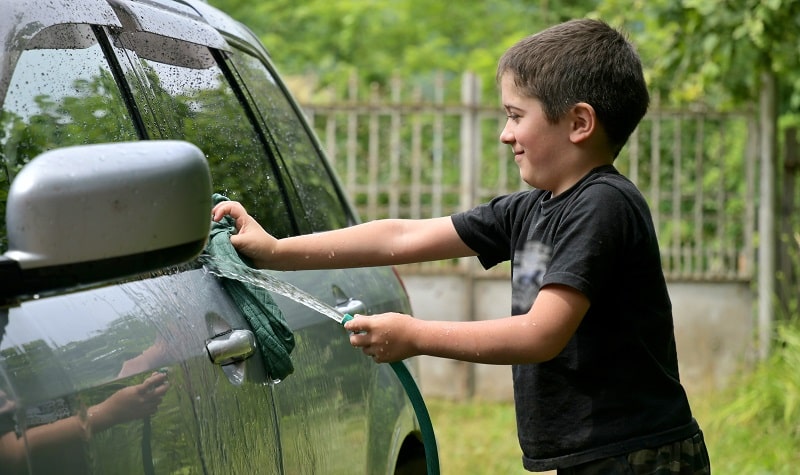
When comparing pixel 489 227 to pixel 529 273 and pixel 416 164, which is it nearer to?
pixel 529 273

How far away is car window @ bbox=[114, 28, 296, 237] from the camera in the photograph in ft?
8.00

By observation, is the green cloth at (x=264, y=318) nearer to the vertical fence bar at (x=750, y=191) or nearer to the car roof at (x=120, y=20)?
the car roof at (x=120, y=20)

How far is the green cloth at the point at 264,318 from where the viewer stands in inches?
90.4

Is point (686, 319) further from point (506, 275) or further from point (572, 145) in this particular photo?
point (572, 145)

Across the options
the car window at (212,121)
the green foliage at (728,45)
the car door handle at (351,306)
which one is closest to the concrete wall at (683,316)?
the green foliage at (728,45)

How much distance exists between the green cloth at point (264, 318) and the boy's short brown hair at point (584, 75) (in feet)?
2.31

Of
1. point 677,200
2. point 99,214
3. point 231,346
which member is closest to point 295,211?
point 231,346

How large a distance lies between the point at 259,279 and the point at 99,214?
874 mm

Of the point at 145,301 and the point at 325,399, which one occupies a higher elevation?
the point at 145,301

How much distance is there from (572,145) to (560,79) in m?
0.14

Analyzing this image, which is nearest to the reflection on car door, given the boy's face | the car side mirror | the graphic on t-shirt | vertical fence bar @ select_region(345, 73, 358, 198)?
the car side mirror

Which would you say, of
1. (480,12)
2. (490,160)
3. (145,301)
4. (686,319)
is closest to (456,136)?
(490,160)

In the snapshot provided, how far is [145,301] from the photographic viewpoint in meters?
1.99

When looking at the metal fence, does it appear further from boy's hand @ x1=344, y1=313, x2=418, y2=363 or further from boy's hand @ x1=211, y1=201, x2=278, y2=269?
boy's hand @ x1=344, y1=313, x2=418, y2=363
